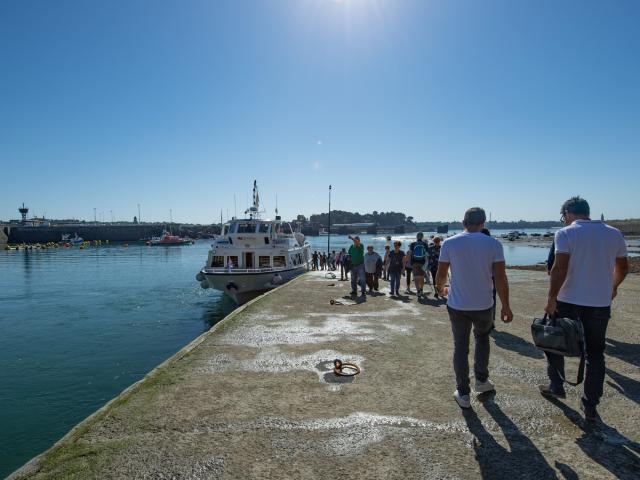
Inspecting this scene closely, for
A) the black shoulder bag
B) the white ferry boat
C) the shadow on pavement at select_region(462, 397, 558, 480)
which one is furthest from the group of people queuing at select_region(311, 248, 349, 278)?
the shadow on pavement at select_region(462, 397, 558, 480)

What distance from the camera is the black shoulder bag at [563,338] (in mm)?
3857

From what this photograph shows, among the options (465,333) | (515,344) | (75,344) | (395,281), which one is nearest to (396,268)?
(395,281)

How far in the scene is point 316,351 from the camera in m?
6.80

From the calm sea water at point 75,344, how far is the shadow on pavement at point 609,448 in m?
7.66

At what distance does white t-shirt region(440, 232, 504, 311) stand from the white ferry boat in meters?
16.7

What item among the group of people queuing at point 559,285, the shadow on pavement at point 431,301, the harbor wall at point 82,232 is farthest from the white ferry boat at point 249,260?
the harbor wall at point 82,232

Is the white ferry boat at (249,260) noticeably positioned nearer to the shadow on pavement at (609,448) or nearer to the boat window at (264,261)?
the boat window at (264,261)

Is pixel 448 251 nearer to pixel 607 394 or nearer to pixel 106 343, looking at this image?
pixel 607 394

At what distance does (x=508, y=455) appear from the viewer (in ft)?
11.2

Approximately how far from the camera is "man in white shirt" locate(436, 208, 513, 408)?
163 inches

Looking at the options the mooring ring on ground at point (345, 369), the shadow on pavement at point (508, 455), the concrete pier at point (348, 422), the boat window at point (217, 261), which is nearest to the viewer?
the shadow on pavement at point (508, 455)

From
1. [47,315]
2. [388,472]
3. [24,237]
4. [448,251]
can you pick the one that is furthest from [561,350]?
[24,237]

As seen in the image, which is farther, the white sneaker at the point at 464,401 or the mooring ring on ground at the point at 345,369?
the mooring ring on ground at the point at 345,369

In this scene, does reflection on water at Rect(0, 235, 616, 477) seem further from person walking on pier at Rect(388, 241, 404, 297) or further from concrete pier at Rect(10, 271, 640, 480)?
person walking on pier at Rect(388, 241, 404, 297)
